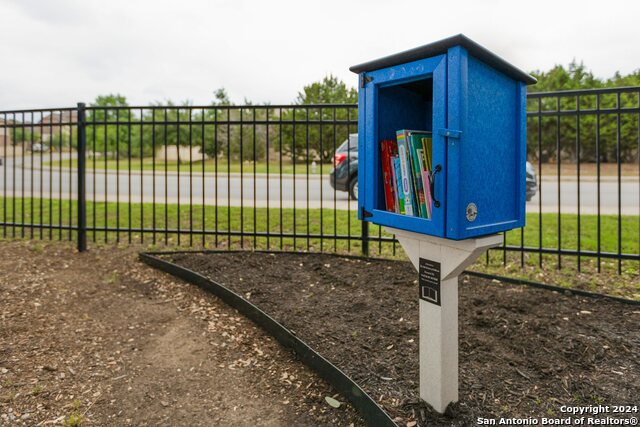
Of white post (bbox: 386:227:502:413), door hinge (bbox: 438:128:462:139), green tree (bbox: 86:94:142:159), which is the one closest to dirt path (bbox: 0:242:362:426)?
white post (bbox: 386:227:502:413)

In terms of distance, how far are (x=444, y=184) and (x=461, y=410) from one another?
1163mm

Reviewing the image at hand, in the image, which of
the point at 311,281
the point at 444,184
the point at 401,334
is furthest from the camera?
the point at 311,281

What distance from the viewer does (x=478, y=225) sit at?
195cm

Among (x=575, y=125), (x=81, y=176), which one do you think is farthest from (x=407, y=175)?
(x=575, y=125)

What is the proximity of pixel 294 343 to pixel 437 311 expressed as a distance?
1236mm

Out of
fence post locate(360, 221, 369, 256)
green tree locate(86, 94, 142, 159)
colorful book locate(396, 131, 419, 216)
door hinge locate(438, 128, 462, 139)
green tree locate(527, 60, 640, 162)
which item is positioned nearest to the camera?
door hinge locate(438, 128, 462, 139)

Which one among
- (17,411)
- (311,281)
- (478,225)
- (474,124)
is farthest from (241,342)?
(474,124)

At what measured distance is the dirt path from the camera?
246cm

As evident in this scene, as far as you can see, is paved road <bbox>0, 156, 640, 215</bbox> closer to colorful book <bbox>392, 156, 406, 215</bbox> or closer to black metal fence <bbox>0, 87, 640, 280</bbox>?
black metal fence <bbox>0, 87, 640, 280</bbox>

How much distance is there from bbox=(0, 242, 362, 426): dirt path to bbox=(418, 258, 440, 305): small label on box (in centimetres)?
77

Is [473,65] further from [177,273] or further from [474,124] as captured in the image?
[177,273]

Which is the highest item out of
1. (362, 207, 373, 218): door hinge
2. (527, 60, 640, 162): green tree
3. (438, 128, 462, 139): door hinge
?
(527, 60, 640, 162): green tree

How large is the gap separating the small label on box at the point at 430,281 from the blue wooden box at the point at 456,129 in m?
0.21

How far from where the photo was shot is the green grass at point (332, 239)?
14.0 feet
